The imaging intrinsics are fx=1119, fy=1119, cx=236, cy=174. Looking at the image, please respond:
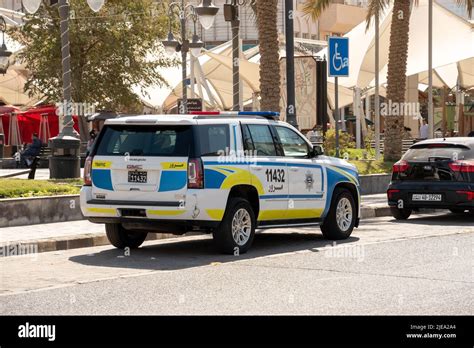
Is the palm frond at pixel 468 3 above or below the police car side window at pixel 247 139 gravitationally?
above

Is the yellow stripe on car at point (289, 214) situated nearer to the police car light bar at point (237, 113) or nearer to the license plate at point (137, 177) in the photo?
the police car light bar at point (237, 113)

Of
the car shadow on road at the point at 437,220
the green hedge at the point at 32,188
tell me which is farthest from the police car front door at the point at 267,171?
the green hedge at the point at 32,188

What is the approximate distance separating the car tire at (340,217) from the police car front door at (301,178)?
1.10ft

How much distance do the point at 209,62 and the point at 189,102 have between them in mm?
27369

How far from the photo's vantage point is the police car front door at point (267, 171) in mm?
15348

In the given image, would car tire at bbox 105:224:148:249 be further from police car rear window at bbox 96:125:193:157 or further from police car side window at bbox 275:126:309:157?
police car side window at bbox 275:126:309:157

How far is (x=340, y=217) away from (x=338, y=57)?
21.0 feet

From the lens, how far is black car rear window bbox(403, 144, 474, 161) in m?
20.5

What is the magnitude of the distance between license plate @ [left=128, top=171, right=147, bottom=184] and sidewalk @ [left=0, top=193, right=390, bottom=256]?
2.05 meters

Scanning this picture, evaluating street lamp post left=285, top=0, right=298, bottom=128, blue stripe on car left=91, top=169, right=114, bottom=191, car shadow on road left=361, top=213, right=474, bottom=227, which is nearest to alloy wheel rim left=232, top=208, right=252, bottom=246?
blue stripe on car left=91, top=169, right=114, bottom=191

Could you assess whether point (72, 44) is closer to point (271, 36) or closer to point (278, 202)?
point (271, 36)

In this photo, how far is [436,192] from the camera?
2034 centimetres
